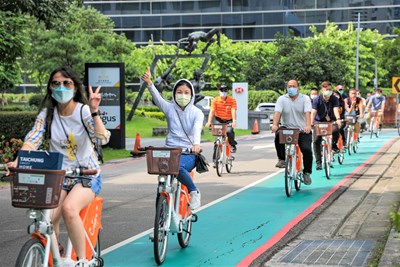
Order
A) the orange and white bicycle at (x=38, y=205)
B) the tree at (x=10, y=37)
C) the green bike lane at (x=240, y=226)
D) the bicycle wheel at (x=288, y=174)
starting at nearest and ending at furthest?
the orange and white bicycle at (x=38, y=205)
the green bike lane at (x=240, y=226)
the bicycle wheel at (x=288, y=174)
the tree at (x=10, y=37)

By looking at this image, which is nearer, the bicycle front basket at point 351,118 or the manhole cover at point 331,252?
the manhole cover at point 331,252

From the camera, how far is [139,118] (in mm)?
47219

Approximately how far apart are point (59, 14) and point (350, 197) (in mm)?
11971

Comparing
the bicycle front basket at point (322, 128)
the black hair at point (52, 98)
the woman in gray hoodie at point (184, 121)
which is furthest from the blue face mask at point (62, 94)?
the bicycle front basket at point (322, 128)

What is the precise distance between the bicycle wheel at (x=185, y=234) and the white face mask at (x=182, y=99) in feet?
4.04

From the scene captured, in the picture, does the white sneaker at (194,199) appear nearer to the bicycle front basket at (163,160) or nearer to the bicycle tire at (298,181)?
the bicycle front basket at (163,160)

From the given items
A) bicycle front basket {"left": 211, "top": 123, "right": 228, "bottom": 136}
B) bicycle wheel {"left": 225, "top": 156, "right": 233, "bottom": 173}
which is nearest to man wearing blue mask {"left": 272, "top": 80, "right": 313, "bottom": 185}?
bicycle front basket {"left": 211, "top": 123, "right": 228, "bottom": 136}

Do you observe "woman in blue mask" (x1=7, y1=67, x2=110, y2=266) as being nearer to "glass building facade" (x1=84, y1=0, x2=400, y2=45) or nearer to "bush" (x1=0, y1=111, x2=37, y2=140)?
"bush" (x1=0, y1=111, x2=37, y2=140)

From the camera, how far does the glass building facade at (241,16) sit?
263 ft

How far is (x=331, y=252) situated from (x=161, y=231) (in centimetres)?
193

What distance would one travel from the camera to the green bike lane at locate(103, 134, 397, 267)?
28.3 ft

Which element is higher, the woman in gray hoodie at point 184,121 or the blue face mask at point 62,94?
the blue face mask at point 62,94

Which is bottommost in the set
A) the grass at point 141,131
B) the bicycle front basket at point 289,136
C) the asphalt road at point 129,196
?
the grass at point 141,131

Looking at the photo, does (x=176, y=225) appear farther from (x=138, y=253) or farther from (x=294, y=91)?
(x=294, y=91)
